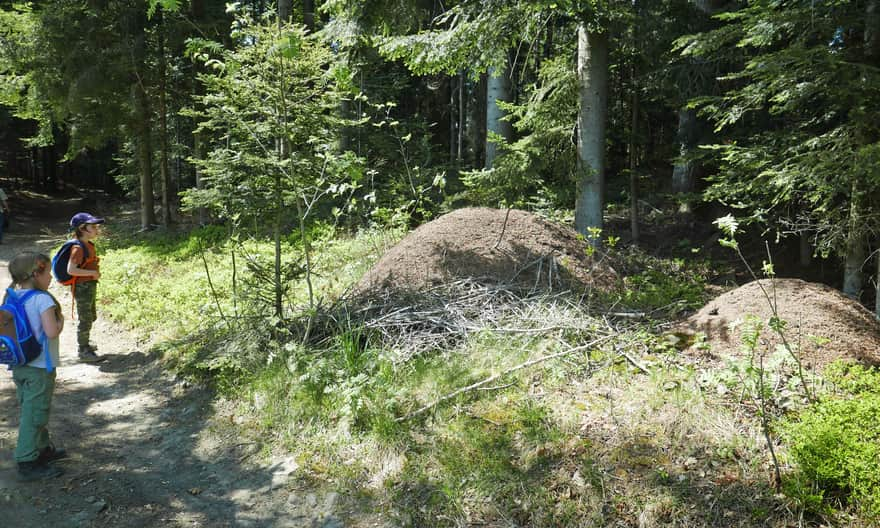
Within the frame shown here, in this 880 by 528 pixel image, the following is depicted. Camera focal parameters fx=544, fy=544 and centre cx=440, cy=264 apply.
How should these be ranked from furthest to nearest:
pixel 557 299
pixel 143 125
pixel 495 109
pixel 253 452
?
pixel 143 125
pixel 495 109
pixel 557 299
pixel 253 452

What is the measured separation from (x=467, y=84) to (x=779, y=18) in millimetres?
14907

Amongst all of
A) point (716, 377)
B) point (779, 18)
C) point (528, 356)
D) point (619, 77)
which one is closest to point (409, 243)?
point (528, 356)

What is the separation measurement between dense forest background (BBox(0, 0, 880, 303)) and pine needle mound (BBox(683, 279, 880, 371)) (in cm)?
119

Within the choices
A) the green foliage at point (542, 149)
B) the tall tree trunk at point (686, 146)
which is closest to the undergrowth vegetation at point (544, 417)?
the green foliage at point (542, 149)

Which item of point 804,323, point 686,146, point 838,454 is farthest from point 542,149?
point 838,454

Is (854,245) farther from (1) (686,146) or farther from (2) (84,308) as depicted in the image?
(2) (84,308)

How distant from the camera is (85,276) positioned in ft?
24.3

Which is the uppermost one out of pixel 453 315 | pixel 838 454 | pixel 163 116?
pixel 163 116

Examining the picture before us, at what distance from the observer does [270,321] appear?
6.20 meters

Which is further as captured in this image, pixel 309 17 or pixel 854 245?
pixel 309 17

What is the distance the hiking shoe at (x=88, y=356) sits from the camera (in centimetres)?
749

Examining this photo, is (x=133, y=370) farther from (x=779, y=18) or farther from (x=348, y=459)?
(x=779, y=18)

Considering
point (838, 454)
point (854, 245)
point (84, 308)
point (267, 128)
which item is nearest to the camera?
point (838, 454)

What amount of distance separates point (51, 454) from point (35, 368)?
2.70 ft
